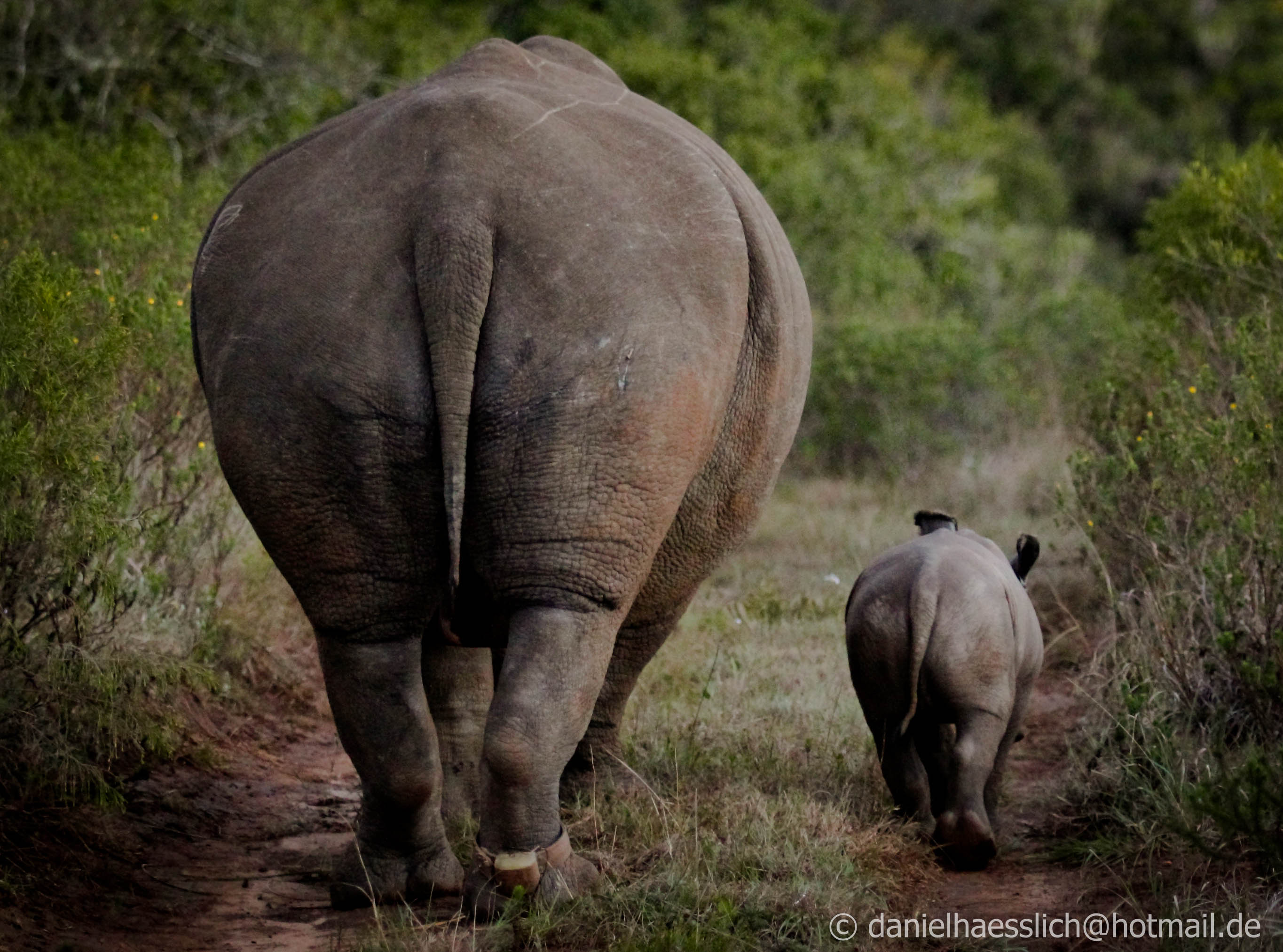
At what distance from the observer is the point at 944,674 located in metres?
5.24

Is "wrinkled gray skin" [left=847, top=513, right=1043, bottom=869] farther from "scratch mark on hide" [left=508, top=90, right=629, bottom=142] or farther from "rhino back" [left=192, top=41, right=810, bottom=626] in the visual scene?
"scratch mark on hide" [left=508, top=90, right=629, bottom=142]

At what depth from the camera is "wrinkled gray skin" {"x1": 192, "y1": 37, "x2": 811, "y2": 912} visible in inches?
154

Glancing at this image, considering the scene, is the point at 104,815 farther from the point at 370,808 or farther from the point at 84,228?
the point at 84,228

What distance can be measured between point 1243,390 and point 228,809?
4268 millimetres

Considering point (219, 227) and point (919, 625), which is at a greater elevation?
point (219, 227)

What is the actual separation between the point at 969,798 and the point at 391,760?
1987mm

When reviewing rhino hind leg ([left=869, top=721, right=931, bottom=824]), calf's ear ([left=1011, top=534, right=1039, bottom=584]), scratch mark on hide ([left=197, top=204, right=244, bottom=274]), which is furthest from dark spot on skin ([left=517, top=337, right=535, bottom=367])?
calf's ear ([left=1011, top=534, right=1039, bottom=584])

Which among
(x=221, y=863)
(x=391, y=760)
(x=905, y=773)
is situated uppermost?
(x=391, y=760)

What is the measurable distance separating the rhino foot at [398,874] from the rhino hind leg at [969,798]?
1623 mm

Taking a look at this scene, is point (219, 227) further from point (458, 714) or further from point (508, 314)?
point (458, 714)

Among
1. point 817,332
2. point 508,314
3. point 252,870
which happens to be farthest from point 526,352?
point 817,332

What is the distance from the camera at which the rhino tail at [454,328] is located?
3859 mm

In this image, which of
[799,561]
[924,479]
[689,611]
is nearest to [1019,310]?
[924,479]

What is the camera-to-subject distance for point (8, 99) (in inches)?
569
